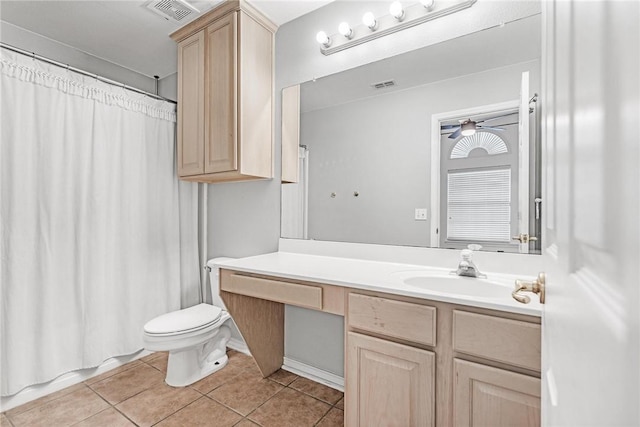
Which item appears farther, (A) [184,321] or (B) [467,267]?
(A) [184,321]

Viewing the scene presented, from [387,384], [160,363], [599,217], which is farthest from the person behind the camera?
[160,363]

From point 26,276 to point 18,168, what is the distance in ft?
2.09

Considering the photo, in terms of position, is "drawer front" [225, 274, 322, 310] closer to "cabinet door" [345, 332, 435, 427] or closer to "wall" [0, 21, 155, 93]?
"cabinet door" [345, 332, 435, 427]

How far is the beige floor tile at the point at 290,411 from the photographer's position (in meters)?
1.67

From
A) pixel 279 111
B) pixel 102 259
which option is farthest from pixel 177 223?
pixel 279 111

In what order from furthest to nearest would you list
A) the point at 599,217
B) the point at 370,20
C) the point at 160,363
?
the point at 160,363 < the point at 370,20 < the point at 599,217

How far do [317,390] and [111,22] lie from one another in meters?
2.84

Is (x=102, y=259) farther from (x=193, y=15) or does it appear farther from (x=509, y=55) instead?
(x=509, y=55)

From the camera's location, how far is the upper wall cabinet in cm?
199

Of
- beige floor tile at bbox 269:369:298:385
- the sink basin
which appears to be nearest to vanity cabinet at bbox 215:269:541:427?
the sink basin

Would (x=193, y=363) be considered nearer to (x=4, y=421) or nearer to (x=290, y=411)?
(x=290, y=411)

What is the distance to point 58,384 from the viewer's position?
195cm

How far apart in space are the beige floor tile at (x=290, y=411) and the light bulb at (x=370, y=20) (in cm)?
221

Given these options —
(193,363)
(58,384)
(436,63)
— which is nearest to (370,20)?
(436,63)
